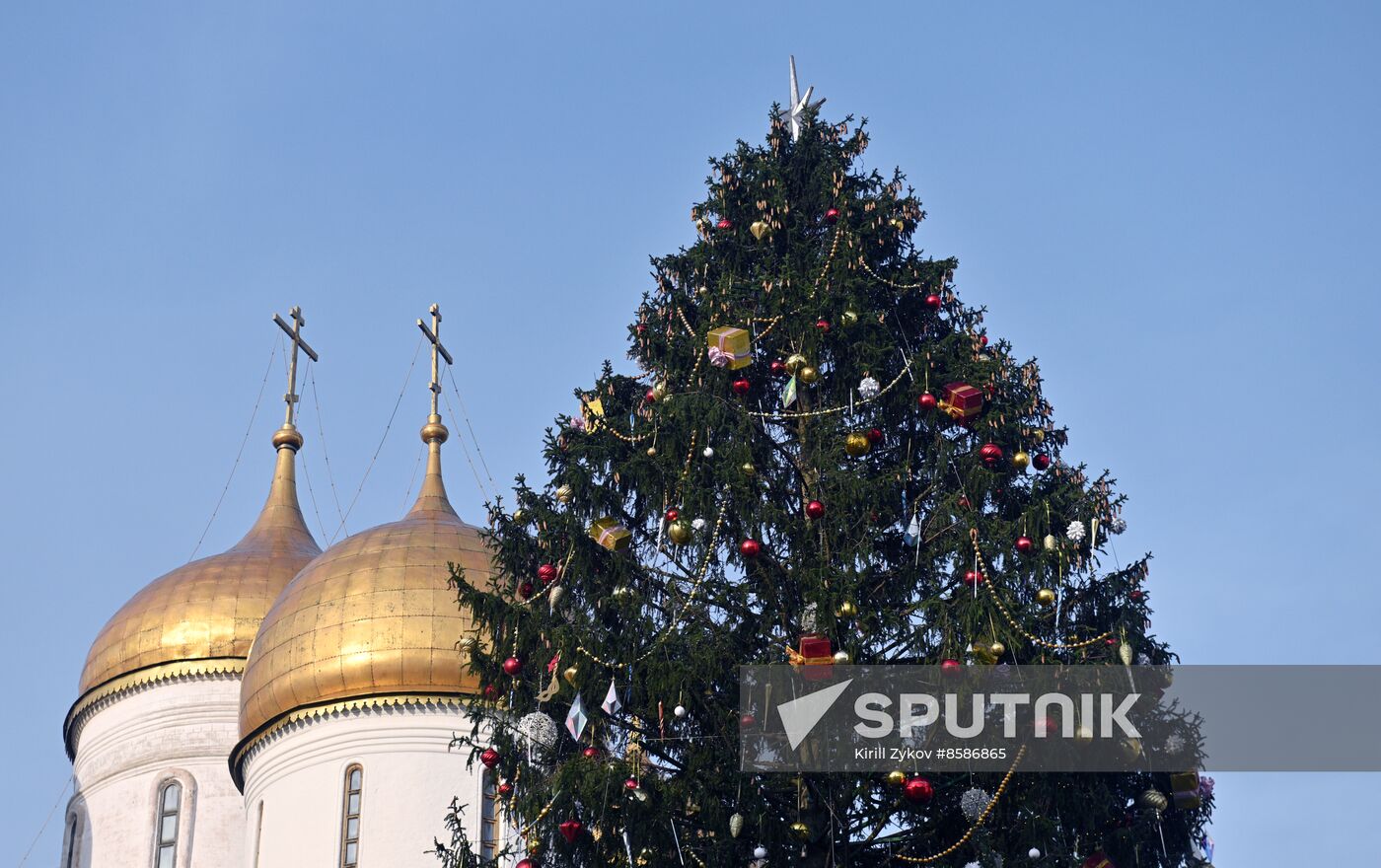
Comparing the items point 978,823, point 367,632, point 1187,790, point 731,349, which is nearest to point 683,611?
point 731,349

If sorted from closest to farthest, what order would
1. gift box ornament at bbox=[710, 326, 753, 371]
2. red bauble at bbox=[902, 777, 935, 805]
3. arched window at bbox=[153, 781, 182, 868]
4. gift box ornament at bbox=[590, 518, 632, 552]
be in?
red bauble at bbox=[902, 777, 935, 805], gift box ornament at bbox=[590, 518, 632, 552], gift box ornament at bbox=[710, 326, 753, 371], arched window at bbox=[153, 781, 182, 868]

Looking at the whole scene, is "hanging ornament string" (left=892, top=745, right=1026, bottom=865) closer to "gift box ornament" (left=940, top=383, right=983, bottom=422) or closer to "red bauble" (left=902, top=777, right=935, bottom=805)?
"red bauble" (left=902, top=777, right=935, bottom=805)

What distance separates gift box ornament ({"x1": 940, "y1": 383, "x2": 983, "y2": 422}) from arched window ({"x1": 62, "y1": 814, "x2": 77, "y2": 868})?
A: 56.5 feet

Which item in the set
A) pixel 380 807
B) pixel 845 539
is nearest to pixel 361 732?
pixel 380 807

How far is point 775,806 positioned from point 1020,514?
8.90 feet

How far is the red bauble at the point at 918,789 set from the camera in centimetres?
1478

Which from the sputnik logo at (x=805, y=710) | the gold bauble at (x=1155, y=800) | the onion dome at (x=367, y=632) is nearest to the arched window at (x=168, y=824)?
the onion dome at (x=367, y=632)

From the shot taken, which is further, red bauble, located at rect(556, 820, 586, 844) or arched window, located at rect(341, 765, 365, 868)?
arched window, located at rect(341, 765, 365, 868)

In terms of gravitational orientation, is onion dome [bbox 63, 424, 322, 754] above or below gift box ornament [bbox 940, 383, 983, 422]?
above

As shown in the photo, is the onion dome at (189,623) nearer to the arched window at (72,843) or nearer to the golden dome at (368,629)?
the arched window at (72,843)

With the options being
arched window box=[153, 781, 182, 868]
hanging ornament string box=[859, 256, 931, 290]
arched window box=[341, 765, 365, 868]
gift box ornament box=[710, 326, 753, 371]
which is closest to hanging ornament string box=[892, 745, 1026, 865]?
gift box ornament box=[710, 326, 753, 371]


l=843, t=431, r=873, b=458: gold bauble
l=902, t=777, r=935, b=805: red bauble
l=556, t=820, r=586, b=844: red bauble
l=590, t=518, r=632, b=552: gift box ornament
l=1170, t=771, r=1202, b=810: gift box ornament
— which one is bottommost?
l=556, t=820, r=586, b=844: red bauble

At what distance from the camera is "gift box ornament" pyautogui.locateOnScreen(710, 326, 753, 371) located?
55.7 ft

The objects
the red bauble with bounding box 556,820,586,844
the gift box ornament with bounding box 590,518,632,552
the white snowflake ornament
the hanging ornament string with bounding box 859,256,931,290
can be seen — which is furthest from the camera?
the hanging ornament string with bounding box 859,256,931,290
